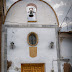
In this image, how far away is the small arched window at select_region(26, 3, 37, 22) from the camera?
11320 mm

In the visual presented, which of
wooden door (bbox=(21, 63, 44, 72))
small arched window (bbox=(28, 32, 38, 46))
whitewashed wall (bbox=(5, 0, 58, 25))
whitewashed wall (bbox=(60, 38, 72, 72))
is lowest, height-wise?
wooden door (bbox=(21, 63, 44, 72))

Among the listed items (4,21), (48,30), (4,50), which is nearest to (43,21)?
(48,30)

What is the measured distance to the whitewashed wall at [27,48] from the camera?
10.8 metres

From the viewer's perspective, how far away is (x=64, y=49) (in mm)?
11422

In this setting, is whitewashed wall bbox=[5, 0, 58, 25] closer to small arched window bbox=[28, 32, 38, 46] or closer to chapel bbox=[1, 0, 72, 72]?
chapel bbox=[1, 0, 72, 72]

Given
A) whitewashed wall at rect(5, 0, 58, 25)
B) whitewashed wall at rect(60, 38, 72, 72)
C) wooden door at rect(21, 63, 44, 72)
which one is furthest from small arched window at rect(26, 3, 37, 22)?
wooden door at rect(21, 63, 44, 72)

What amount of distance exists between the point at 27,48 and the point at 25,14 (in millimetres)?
2796

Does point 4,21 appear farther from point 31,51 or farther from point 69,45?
point 69,45

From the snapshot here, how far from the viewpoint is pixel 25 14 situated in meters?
11.3

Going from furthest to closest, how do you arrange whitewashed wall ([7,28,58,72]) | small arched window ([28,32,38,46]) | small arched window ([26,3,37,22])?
1. small arched window ([26,3,37,22])
2. small arched window ([28,32,38,46])
3. whitewashed wall ([7,28,58,72])

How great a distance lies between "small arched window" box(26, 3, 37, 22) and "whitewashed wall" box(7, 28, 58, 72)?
3.26 feet

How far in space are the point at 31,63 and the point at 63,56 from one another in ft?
8.91

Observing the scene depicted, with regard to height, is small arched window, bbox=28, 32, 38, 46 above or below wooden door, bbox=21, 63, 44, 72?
above

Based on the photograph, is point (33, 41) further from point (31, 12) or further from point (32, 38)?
point (31, 12)
